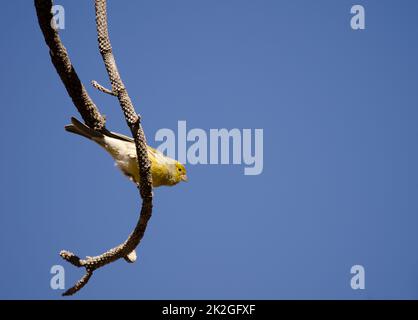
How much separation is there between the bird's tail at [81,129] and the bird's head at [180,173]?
114 cm

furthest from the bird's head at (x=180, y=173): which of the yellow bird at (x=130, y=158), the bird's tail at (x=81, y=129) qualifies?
the bird's tail at (x=81, y=129)

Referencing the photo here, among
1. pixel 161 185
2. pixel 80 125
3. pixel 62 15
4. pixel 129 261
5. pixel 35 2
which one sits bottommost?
pixel 129 261

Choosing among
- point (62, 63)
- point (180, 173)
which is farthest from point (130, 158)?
point (62, 63)

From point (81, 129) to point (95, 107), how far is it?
49 centimetres

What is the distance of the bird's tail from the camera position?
144 inches

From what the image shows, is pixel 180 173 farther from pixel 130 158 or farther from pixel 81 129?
pixel 81 129

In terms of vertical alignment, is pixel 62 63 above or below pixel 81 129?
above

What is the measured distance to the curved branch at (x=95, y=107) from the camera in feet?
9.67

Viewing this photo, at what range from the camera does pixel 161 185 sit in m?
4.86

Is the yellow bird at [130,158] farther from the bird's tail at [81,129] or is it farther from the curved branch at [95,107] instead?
the curved branch at [95,107]

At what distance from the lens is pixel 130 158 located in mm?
4289
